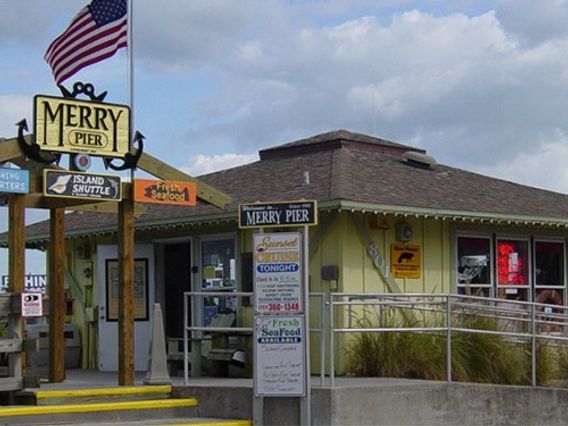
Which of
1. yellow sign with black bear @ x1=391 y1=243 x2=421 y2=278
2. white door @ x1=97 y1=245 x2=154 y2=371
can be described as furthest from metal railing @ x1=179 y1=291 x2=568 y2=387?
white door @ x1=97 y1=245 x2=154 y2=371

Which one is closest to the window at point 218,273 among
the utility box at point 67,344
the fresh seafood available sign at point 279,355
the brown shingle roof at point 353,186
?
the brown shingle roof at point 353,186

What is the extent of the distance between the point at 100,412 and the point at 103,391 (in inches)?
18.3

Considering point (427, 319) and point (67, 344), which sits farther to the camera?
point (67, 344)

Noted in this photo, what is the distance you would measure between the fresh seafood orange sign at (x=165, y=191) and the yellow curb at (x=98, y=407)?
2552 mm

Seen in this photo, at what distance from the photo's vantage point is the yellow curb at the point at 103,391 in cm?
1278

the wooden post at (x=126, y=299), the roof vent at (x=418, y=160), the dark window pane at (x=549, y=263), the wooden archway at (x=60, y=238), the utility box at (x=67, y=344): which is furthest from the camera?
the roof vent at (x=418, y=160)

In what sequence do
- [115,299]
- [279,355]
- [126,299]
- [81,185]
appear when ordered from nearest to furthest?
[279,355] → [81,185] → [126,299] → [115,299]

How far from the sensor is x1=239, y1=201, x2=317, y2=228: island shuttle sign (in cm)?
1243

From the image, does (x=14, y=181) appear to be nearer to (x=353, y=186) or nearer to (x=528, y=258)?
(x=353, y=186)

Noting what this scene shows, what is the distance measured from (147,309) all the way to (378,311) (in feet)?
14.9

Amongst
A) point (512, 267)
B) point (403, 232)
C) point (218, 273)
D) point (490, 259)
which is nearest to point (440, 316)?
point (403, 232)

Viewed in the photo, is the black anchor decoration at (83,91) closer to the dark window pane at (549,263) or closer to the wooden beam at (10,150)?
the wooden beam at (10,150)

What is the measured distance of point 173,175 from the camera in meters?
14.4

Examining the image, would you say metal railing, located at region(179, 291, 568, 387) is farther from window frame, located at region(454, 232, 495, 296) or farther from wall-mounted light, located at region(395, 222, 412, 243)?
wall-mounted light, located at region(395, 222, 412, 243)
